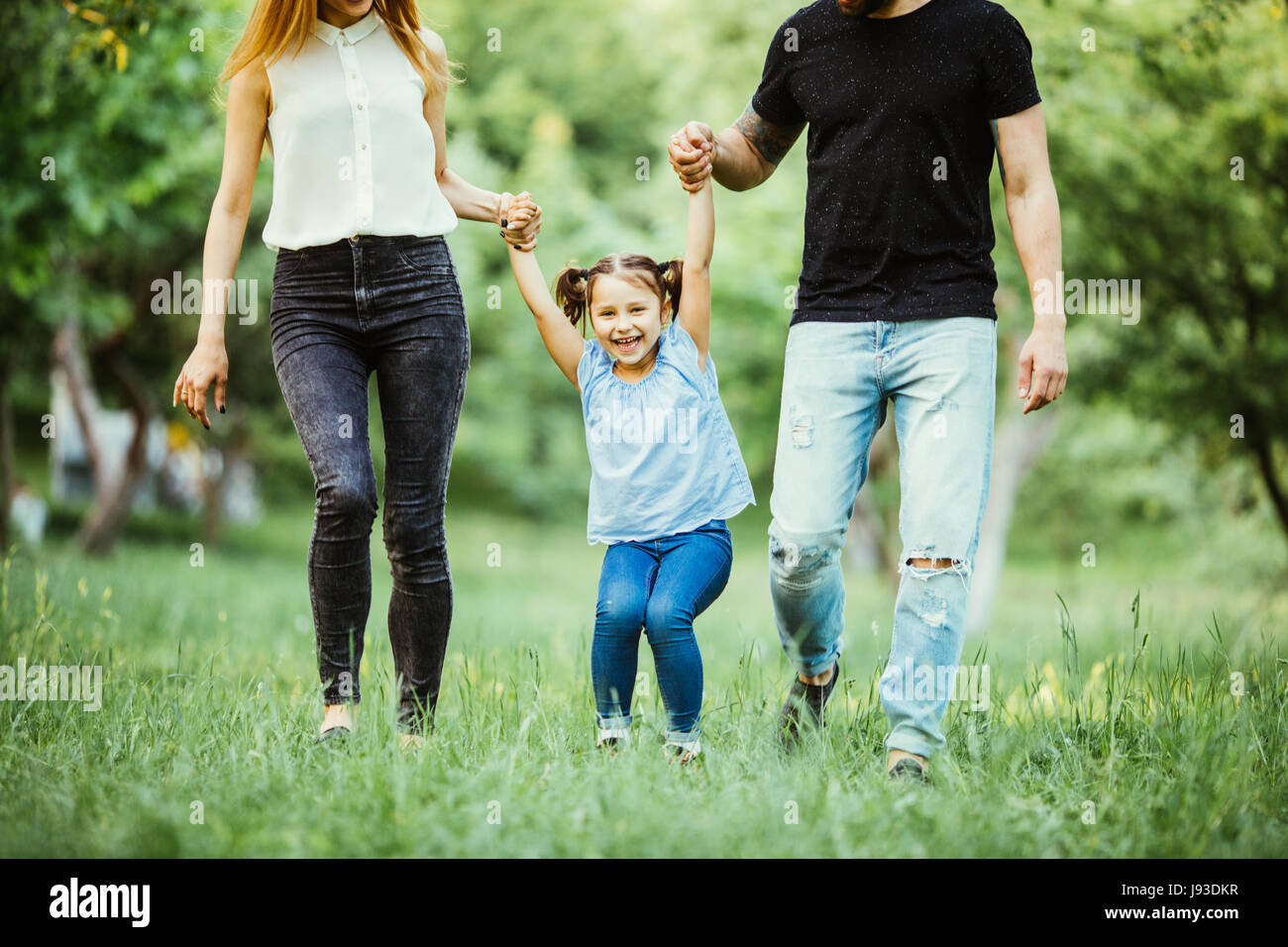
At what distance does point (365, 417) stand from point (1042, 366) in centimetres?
189

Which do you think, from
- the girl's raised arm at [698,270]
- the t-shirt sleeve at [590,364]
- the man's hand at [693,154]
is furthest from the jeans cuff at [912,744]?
the man's hand at [693,154]

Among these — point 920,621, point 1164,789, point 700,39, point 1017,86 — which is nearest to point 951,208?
point 1017,86

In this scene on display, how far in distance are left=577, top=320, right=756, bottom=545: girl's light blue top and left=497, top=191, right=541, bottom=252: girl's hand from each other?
19.4 inches

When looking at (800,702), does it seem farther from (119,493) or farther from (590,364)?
(119,493)

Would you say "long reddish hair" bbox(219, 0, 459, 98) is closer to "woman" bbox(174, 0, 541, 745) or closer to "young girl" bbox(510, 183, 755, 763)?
"woman" bbox(174, 0, 541, 745)

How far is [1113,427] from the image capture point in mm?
17328

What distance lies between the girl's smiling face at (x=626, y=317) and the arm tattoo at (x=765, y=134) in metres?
0.60

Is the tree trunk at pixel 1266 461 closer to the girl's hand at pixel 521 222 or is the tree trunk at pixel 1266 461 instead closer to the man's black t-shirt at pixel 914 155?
the man's black t-shirt at pixel 914 155

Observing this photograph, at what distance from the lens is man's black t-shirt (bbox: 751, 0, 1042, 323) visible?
126 inches

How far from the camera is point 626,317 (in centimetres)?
356

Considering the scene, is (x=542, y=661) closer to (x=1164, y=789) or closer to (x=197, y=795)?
(x=197, y=795)

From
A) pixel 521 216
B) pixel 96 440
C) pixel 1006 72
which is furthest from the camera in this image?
pixel 96 440

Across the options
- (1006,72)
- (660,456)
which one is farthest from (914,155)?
(660,456)

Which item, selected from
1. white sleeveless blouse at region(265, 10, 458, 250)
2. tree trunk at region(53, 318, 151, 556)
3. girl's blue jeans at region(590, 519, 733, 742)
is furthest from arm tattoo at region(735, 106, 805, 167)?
tree trunk at region(53, 318, 151, 556)
